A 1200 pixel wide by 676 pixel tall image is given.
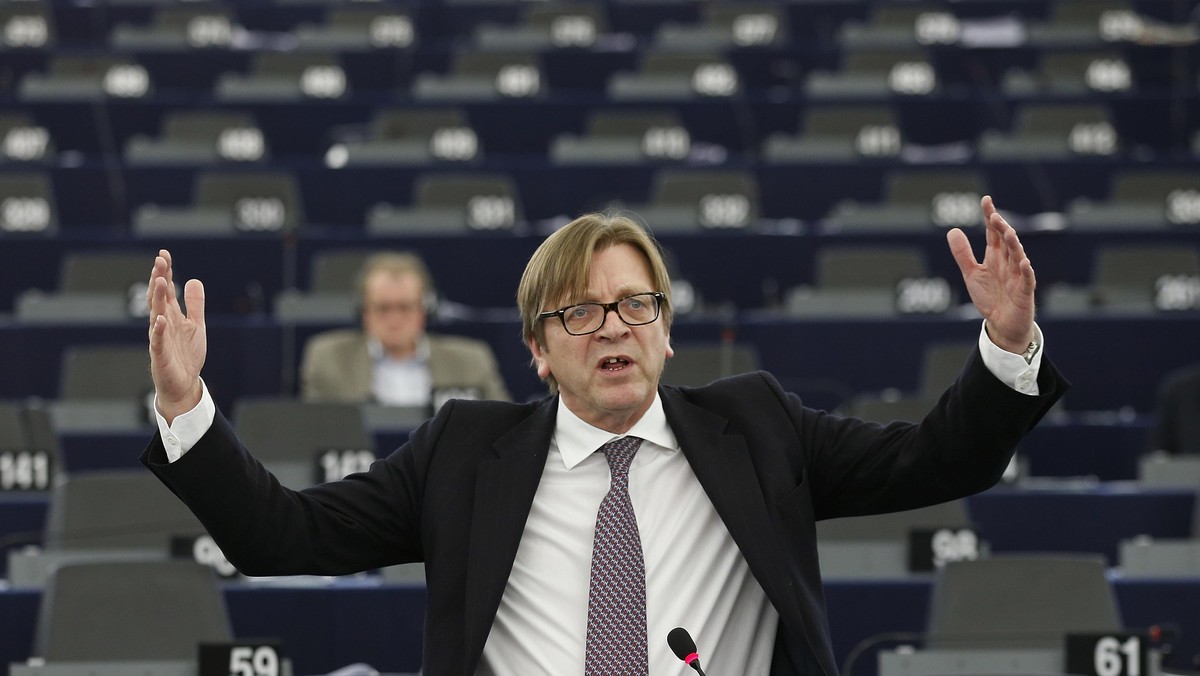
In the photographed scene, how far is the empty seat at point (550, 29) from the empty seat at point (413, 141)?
1553mm

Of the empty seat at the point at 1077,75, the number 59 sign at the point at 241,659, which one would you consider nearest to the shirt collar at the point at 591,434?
the number 59 sign at the point at 241,659

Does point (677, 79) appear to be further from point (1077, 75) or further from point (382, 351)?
point (382, 351)

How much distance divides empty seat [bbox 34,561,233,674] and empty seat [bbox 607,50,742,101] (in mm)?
6370

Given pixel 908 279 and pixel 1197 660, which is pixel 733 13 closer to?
pixel 908 279

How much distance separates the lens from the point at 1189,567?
4.16 m

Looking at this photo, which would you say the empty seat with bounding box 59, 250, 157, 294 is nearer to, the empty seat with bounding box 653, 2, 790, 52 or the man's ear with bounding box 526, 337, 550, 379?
the empty seat with bounding box 653, 2, 790, 52

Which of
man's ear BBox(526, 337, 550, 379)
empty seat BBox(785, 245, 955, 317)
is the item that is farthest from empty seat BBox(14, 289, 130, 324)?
man's ear BBox(526, 337, 550, 379)

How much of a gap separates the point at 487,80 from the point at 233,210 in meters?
2.57

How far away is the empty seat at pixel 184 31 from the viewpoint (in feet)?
35.9

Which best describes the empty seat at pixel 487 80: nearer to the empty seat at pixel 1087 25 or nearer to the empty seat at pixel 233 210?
the empty seat at pixel 233 210

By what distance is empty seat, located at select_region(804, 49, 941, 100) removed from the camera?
9875 millimetres

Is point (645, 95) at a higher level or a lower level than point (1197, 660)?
higher

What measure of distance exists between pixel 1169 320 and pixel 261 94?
212 inches

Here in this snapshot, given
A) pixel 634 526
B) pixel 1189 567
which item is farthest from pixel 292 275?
pixel 634 526
